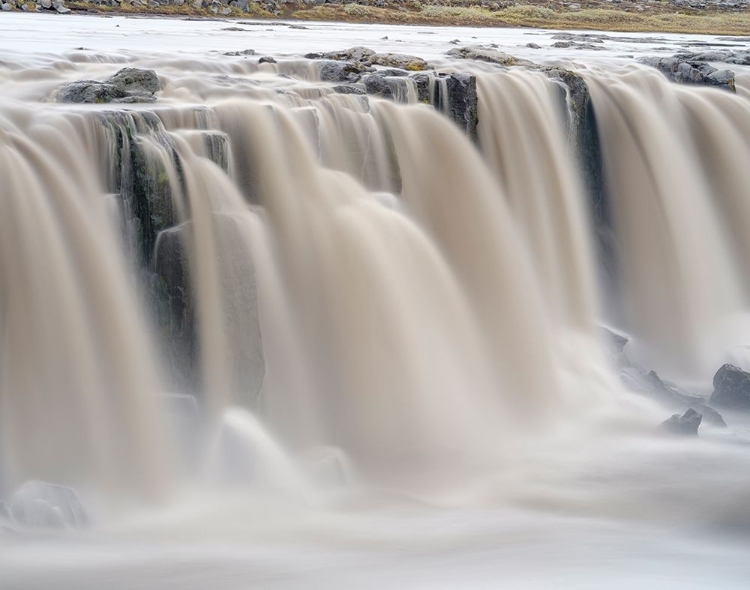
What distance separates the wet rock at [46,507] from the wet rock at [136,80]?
14.7 feet

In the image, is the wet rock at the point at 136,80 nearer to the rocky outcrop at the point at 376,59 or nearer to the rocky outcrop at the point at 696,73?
the rocky outcrop at the point at 376,59

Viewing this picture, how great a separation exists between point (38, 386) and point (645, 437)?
5.29 meters

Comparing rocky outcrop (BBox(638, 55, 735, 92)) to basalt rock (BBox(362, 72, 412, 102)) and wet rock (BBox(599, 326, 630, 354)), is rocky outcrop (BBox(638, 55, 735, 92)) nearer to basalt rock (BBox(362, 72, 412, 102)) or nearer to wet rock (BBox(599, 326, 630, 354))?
wet rock (BBox(599, 326, 630, 354))

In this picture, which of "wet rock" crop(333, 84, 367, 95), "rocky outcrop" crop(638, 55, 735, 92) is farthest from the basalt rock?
"rocky outcrop" crop(638, 55, 735, 92)

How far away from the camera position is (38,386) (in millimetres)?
7180

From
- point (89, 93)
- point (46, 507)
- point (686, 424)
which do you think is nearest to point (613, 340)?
point (686, 424)

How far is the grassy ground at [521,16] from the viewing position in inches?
1353

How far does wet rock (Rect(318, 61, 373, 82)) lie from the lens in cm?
1180

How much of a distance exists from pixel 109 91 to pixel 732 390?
22.2 feet

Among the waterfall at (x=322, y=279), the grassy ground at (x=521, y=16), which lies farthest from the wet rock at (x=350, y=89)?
the grassy ground at (x=521, y=16)

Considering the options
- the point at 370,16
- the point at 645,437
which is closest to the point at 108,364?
the point at 645,437

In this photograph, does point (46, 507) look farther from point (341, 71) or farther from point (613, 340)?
point (341, 71)

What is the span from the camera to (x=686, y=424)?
884 cm

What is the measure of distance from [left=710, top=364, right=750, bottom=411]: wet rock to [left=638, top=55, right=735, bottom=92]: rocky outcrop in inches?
221
